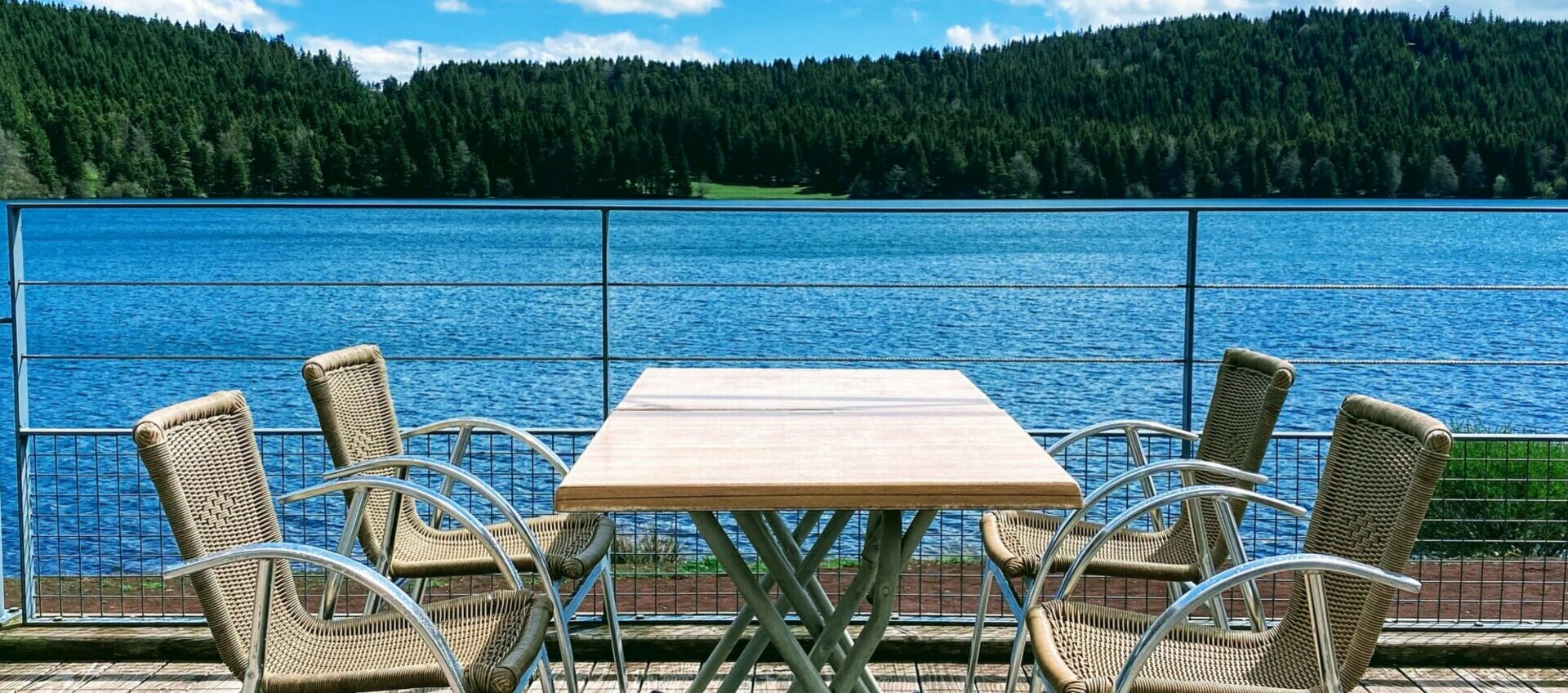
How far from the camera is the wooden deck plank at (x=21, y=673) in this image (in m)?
3.52

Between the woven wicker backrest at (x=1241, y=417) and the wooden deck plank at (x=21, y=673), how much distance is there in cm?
277

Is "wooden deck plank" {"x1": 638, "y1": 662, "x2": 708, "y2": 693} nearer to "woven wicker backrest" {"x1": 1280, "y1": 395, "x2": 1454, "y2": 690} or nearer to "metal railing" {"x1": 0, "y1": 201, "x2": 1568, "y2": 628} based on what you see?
"metal railing" {"x1": 0, "y1": 201, "x2": 1568, "y2": 628}

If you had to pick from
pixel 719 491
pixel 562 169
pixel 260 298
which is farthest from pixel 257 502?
pixel 562 169

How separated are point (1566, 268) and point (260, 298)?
33574 mm

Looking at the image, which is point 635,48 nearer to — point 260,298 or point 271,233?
point 271,233

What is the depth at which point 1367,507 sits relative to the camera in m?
2.17

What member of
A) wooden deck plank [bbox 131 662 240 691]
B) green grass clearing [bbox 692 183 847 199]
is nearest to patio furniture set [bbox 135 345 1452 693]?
wooden deck plank [bbox 131 662 240 691]

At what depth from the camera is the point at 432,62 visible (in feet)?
156

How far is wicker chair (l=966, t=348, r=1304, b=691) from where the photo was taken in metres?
2.67

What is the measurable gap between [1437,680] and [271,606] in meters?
2.80

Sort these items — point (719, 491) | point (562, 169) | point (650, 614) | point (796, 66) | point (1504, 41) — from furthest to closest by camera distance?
point (796, 66) → point (1504, 41) → point (562, 169) → point (650, 614) → point (719, 491)

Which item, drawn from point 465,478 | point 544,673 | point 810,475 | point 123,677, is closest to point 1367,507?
point 810,475

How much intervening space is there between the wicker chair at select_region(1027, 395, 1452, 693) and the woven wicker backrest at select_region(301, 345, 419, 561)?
52.6 inches

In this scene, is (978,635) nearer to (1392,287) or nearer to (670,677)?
(670,677)
